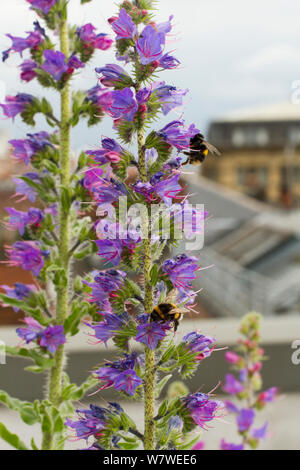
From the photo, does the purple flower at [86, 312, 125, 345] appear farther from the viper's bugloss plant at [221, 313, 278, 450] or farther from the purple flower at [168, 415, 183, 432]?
the viper's bugloss plant at [221, 313, 278, 450]

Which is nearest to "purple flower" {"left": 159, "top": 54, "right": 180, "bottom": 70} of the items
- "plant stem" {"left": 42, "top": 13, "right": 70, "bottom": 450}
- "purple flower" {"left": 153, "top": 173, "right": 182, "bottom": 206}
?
"purple flower" {"left": 153, "top": 173, "right": 182, "bottom": 206}

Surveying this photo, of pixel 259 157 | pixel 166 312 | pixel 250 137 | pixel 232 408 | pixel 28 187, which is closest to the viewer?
pixel 166 312

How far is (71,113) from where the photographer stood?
5.28ft

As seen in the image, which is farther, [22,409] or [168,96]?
[22,409]

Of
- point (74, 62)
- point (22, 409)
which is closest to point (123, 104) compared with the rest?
point (74, 62)

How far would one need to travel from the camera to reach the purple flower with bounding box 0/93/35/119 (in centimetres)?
163

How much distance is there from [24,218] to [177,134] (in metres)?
0.61

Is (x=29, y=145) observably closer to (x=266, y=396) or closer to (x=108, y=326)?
(x=108, y=326)

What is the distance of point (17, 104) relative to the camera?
163 cm

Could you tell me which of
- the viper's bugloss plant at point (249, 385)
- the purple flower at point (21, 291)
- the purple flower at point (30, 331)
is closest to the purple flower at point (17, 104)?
the purple flower at point (21, 291)

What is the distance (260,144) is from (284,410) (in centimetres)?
3388

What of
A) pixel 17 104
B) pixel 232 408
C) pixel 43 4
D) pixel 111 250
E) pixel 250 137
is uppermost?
pixel 43 4

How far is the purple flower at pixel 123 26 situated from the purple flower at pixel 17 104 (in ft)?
1.93

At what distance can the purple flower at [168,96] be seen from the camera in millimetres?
1157
